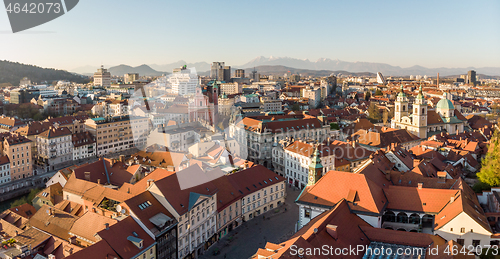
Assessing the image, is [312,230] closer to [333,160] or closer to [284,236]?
[284,236]

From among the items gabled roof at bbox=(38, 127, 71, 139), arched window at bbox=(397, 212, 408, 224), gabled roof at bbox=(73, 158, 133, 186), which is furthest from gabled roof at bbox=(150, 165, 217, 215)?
gabled roof at bbox=(38, 127, 71, 139)

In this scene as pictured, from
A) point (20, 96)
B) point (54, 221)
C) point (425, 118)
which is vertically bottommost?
point (54, 221)

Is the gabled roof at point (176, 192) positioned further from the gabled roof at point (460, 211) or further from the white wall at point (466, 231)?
the white wall at point (466, 231)

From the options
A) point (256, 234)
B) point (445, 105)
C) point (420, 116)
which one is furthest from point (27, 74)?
point (256, 234)

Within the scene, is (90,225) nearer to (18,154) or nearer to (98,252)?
(98,252)

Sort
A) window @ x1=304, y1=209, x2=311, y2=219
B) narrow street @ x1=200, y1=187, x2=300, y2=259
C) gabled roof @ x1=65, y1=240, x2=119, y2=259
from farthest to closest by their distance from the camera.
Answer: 1. narrow street @ x1=200, y1=187, x2=300, y2=259
2. window @ x1=304, y1=209, x2=311, y2=219
3. gabled roof @ x1=65, y1=240, x2=119, y2=259

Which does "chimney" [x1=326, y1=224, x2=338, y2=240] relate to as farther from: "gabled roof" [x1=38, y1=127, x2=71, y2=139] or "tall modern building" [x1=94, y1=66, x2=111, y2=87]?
"tall modern building" [x1=94, y1=66, x2=111, y2=87]

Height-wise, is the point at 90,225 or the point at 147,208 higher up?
the point at 147,208
